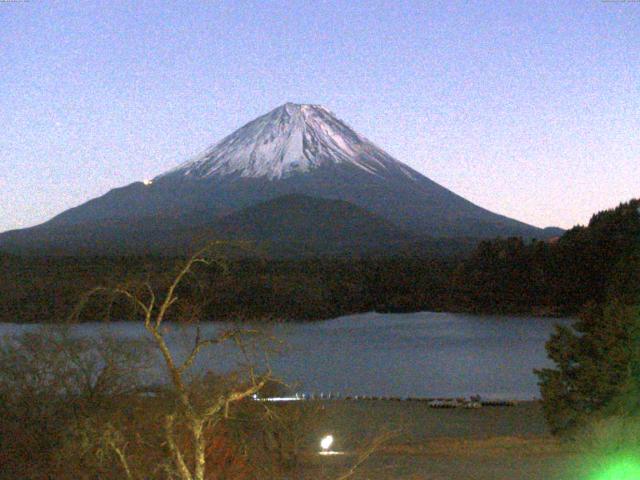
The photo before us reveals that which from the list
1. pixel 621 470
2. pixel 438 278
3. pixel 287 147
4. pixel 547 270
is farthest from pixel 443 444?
pixel 287 147

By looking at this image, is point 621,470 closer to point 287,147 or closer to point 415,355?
point 415,355

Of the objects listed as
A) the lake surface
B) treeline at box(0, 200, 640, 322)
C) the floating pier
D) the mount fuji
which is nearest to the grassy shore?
the floating pier

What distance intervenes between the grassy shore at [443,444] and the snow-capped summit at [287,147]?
49661 millimetres

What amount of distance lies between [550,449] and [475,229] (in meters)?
54.8

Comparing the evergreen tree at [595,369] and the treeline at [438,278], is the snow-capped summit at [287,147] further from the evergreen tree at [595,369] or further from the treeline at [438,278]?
the evergreen tree at [595,369]

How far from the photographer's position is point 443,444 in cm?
1186

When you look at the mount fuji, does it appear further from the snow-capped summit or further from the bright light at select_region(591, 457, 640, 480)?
the bright light at select_region(591, 457, 640, 480)

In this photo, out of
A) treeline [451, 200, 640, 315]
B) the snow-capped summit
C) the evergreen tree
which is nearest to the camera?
the evergreen tree

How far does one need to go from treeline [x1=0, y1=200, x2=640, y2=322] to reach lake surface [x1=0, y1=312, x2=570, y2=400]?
4.36 feet

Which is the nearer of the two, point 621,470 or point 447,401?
point 621,470

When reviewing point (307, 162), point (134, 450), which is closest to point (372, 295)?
point (307, 162)

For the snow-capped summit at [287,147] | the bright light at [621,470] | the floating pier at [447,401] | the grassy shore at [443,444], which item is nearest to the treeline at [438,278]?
the floating pier at [447,401]

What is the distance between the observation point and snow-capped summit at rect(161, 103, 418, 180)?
67.0 metres

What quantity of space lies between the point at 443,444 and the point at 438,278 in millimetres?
31970
